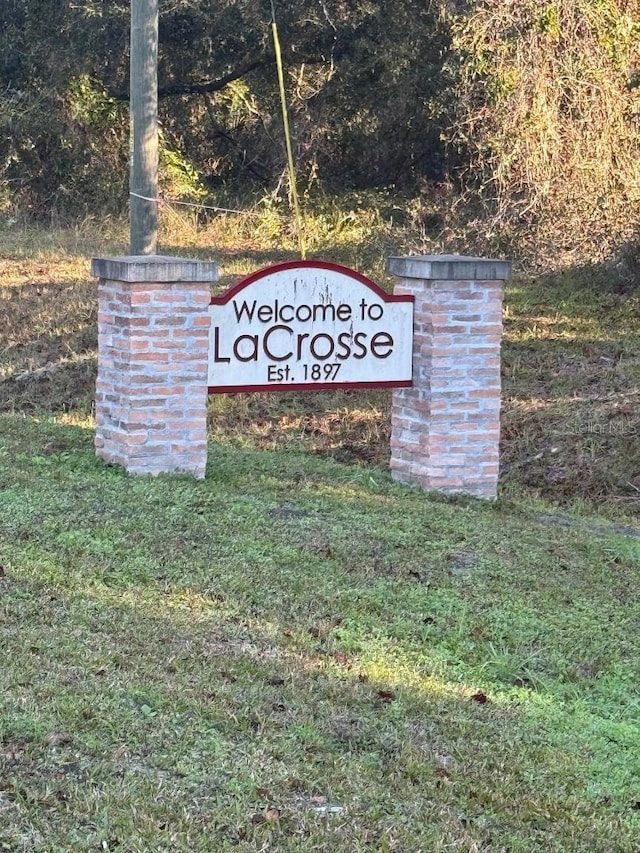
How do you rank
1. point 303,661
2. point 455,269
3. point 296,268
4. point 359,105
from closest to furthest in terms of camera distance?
point 303,661 → point 296,268 → point 455,269 → point 359,105

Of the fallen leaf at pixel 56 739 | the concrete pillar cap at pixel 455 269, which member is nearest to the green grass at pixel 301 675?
the fallen leaf at pixel 56 739

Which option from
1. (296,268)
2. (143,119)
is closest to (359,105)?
(143,119)

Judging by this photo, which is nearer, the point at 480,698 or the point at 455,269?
the point at 480,698

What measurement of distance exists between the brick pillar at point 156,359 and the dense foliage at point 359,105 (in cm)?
926

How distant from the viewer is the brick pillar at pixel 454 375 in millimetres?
8672

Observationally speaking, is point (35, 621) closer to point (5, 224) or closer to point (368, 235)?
point (368, 235)

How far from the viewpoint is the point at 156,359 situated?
8.03 metres

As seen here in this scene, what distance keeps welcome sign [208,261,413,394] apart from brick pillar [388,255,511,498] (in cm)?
16

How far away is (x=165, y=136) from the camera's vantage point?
2275 centimetres

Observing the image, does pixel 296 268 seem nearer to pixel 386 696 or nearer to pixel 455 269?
pixel 455 269

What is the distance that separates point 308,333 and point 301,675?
376 cm

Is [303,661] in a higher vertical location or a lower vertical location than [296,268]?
lower

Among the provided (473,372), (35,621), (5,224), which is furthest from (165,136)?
(35,621)

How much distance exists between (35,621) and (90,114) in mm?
18341
